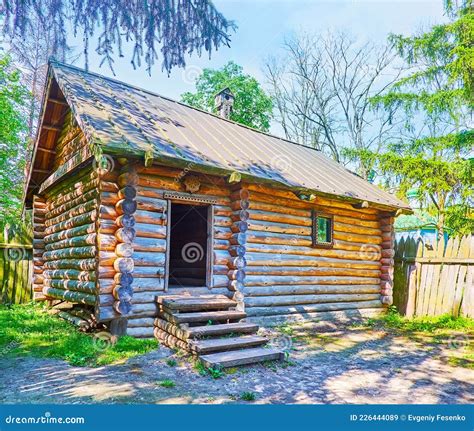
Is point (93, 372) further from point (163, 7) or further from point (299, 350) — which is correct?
point (163, 7)

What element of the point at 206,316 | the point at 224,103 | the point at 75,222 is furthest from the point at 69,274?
the point at 224,103

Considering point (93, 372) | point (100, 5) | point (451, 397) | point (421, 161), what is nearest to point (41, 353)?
point (93, 372)

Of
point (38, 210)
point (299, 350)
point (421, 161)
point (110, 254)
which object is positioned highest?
point (421, 161)

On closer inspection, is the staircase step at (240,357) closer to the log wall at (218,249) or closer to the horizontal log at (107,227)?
the log wall at (218,249)

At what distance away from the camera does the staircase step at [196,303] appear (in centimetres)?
665

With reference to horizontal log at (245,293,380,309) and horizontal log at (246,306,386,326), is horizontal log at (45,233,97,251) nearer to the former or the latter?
horizontal log at (245,293,380,309)

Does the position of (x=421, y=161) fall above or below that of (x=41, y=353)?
above

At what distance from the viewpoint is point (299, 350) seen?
699 cm

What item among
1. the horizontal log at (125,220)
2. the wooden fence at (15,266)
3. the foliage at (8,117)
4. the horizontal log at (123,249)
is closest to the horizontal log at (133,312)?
the horizontal log at (123,249)

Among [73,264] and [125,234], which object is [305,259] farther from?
[73,264]

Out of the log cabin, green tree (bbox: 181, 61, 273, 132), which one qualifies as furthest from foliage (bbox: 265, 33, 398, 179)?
the log cabin

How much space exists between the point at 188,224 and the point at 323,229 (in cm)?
448

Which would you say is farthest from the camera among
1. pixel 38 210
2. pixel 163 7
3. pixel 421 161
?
pixel 421 161
